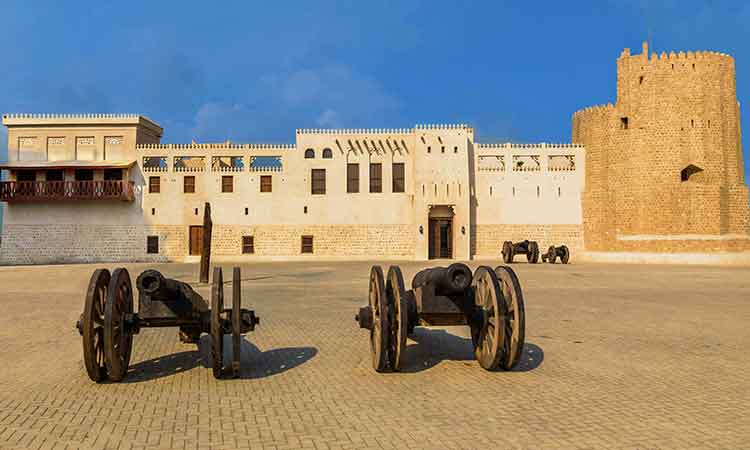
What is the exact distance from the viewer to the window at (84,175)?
31.1 meters

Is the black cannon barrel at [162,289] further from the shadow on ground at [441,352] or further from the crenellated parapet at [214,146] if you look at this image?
the crenellated parapet at [214,146]

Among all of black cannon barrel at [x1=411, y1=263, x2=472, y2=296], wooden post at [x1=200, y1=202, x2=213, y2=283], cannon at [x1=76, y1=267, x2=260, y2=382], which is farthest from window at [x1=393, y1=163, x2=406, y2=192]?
cannon at [x1=76, y1=267, x2=260, y2=382]

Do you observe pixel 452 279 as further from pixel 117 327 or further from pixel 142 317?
pixel 117 327

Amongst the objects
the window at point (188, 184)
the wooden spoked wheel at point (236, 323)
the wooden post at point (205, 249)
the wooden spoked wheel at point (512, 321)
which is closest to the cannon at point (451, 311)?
the wooden spoked wheel at point (512, 321)

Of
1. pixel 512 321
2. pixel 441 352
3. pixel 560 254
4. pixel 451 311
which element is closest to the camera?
pixel 512 321

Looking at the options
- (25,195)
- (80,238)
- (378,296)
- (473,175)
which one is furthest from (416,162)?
(378,296)

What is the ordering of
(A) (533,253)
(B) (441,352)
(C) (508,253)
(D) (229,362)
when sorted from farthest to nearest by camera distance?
(A) (533,253) → (C) (508,253) → (B) (441,352) → (D) (229,362)

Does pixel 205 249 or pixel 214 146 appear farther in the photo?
pixel 214 146

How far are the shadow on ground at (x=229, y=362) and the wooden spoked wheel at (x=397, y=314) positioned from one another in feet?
3.92

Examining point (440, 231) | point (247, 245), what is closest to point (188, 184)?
point (247, 245)

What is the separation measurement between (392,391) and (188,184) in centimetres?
2865

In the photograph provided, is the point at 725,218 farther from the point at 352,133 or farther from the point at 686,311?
the point at 686,311

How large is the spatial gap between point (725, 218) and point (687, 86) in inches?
268

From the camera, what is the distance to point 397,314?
18.2 feet
